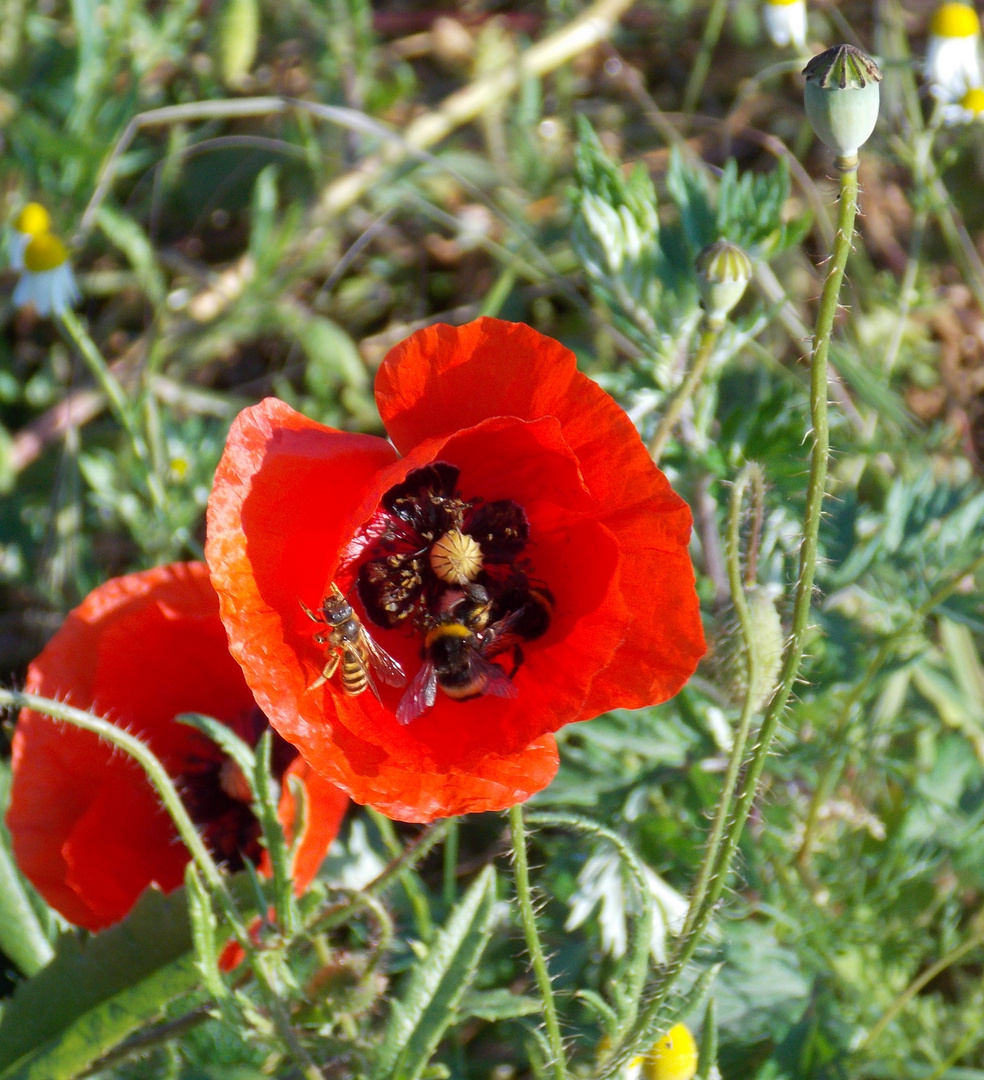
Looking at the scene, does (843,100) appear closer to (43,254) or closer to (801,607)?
(801,607)

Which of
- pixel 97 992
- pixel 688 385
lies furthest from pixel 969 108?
pixel 97 992

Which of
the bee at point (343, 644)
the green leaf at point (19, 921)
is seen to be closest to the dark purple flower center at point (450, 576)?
the bee at point (343, 644)

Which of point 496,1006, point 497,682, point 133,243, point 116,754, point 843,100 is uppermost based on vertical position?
point 843,100

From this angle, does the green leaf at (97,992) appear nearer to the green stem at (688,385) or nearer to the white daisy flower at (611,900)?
the white daisy flower at (611,900)

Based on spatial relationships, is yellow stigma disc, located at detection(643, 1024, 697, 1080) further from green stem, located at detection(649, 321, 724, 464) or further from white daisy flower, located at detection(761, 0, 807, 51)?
white daisy flower, located at detection(761, 0, 807, 51)

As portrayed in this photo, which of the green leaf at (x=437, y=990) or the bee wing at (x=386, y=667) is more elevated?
the bee wing at (x=386, y=667)

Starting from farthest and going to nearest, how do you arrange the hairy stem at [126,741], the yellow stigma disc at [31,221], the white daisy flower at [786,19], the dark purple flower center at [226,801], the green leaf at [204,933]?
the yellow stigma disc at [31,221] → the white daisy flower at [786,19] → the dark purple flower center at [226,801] → the green leaf at [204,933] → the hairy stem at [126,741]
